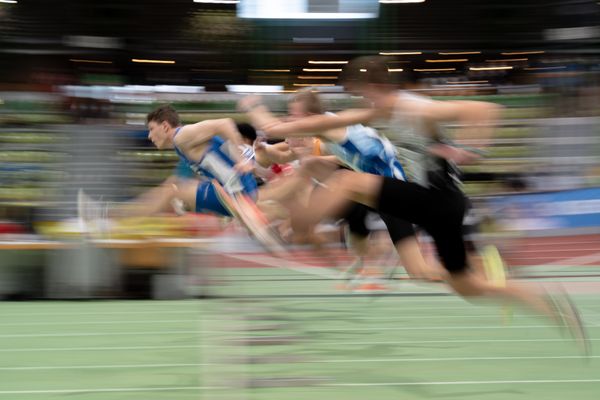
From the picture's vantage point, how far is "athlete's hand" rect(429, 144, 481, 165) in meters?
4.91

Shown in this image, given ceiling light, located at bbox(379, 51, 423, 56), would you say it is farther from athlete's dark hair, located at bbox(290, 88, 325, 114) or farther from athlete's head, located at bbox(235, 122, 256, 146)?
athlete's dark hair, located at bbox(290, 88, 325, 114)

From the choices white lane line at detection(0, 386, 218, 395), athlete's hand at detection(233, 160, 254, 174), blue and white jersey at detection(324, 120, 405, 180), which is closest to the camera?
white lane line at detection(0, 386, 218, 395)

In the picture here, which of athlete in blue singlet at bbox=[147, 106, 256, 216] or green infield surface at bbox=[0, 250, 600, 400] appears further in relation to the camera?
athlete in blue singlet at bbox=[147, 106, 256, 216]

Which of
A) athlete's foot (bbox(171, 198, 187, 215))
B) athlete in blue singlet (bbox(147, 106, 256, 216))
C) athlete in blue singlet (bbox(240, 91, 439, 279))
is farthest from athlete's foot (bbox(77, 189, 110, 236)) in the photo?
athlete in blue singlet (bbox(240, 91, 439, 279))

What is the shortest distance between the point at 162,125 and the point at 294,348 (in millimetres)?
2766

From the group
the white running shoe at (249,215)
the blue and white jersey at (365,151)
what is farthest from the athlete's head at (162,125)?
the blue and white jersey at (365,151)

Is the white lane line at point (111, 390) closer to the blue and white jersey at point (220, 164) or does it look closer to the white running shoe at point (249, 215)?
the white running shoe at point (249, 215)

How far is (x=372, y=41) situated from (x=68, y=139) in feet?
24.0

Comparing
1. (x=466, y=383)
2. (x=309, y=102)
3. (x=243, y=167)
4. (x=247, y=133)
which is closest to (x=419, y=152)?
(x=466, y=383)

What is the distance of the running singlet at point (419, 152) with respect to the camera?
5198 mm

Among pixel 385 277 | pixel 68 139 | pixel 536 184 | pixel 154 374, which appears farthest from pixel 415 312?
pixel 536 184

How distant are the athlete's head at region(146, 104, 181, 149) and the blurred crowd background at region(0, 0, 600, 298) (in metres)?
3.61

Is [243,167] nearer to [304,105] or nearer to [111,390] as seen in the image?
[304,105]

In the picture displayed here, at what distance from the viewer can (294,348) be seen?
6355 millimetres
